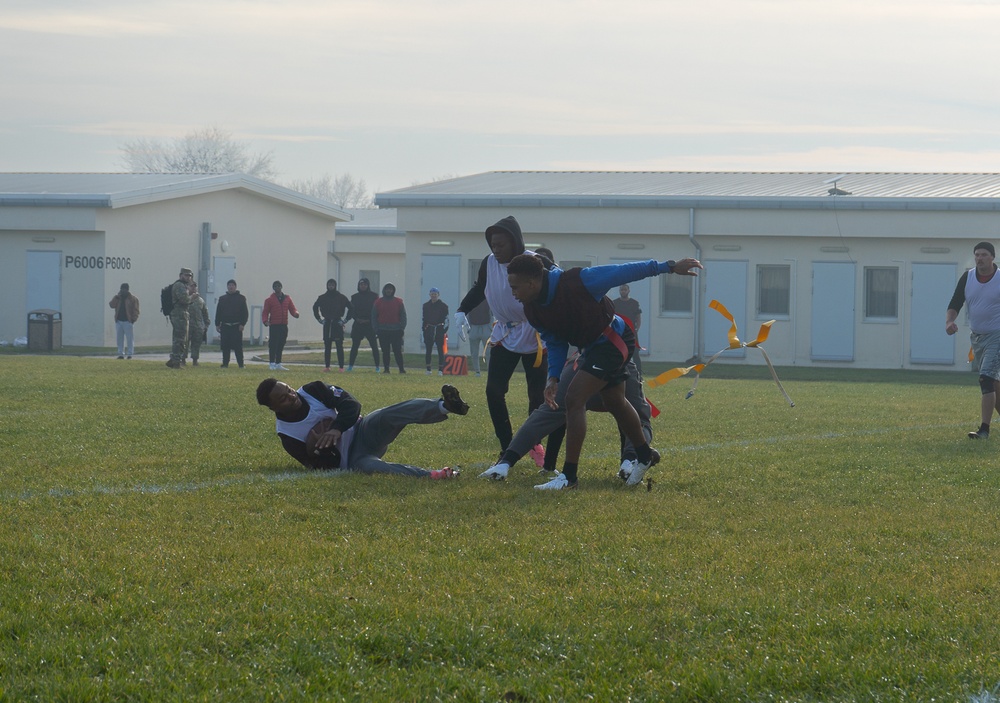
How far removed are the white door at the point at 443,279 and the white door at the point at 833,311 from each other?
9072 millimetres

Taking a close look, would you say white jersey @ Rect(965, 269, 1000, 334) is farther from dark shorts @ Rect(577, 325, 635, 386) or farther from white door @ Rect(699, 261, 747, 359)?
white door @ Rect(699, 261, 747, 359)

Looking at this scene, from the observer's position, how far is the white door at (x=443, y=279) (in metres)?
33.5

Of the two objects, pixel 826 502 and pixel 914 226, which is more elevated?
pixel 914 226

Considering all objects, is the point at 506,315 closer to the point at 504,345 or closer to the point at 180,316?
the point at 504,345

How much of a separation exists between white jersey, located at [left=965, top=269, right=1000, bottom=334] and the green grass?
2046mm

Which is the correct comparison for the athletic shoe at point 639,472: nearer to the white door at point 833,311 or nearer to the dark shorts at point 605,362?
the dark shorts at point 605,362

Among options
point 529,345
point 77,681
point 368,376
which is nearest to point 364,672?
point 77,681

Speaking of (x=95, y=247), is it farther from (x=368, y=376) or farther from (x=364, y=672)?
(x=364, y=672)

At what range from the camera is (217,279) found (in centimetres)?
3791

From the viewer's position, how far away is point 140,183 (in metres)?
38.3

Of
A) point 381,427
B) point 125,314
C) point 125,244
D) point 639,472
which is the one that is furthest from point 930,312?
point 381,427

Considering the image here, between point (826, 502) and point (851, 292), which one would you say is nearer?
point (826, 502)

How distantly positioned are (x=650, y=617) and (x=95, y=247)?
32.1m

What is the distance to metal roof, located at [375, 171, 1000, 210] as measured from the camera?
3072cm
